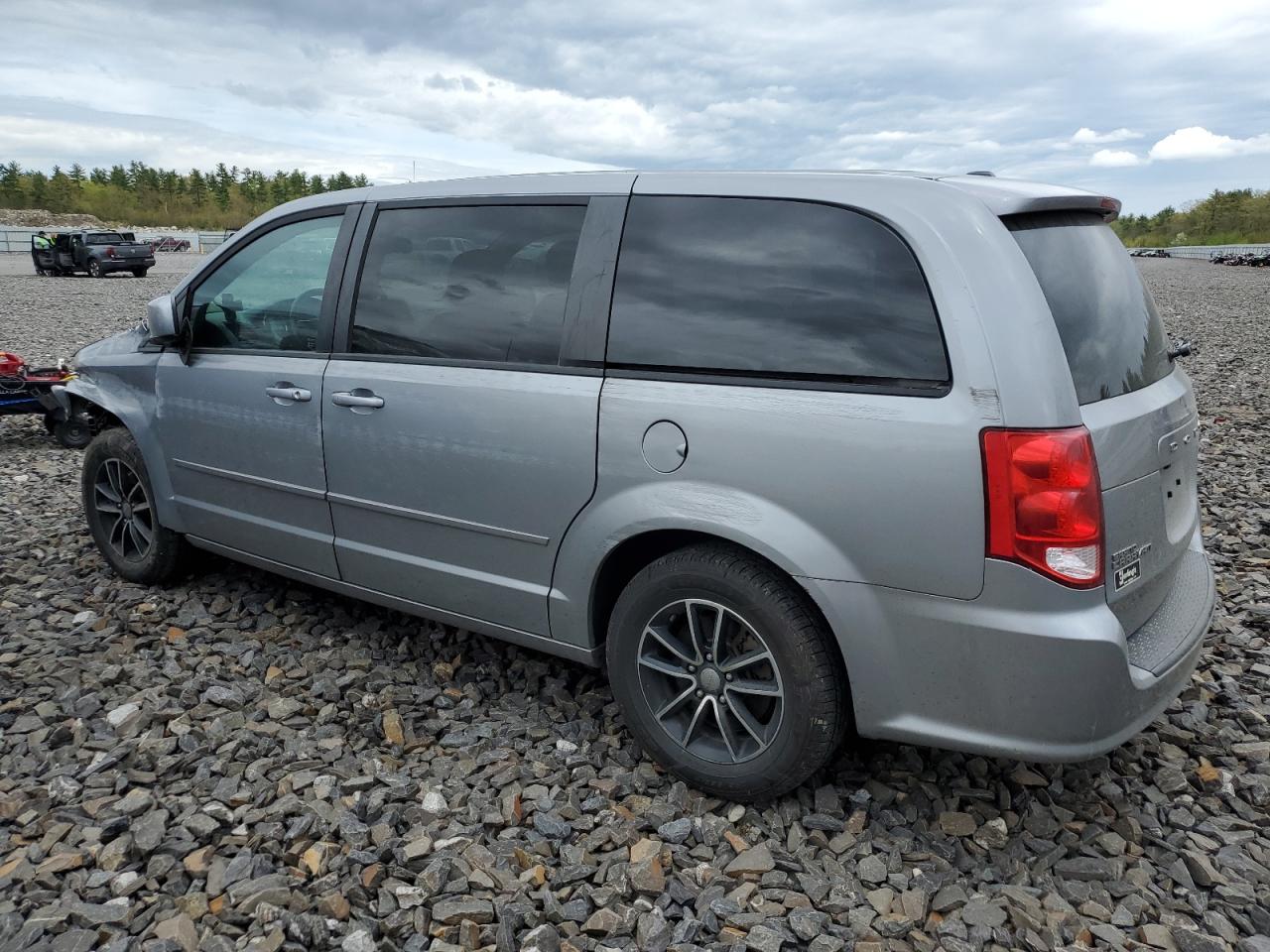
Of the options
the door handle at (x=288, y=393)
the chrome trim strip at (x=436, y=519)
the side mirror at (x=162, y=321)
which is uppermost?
the side mirror at (x=162, y=321)

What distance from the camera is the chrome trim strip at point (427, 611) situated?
10.6 feet

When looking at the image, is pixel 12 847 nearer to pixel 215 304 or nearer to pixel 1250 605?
pixel 215 304

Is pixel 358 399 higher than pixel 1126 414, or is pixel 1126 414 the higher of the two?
pixel 1126 414

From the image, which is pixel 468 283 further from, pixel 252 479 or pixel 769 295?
pixel 252 479

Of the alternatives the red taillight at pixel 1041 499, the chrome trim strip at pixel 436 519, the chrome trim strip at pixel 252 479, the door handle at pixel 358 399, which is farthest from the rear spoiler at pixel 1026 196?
the chrome trim strip at pixel 252 479

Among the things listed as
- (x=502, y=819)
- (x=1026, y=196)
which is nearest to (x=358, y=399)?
(x=502, y=819)

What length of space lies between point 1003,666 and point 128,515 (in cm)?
407

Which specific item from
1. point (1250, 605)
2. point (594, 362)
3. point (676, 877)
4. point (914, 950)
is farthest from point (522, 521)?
point (1250, 605)

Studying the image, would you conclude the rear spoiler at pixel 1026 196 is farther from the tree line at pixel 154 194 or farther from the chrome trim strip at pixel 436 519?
the tree line at pixel 154 194

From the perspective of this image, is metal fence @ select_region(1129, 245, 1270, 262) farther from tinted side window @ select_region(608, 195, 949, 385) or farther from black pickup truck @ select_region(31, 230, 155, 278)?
tinted side window @ select_region(608, 195, 949, 385)

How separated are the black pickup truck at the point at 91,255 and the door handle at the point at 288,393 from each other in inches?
1285

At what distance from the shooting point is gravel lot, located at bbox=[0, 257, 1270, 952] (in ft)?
8.16

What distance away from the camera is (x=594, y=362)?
3.02m

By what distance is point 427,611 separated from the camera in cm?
360
